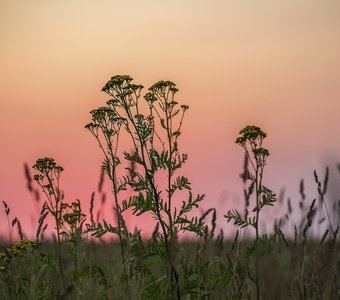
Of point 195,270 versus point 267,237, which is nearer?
point 195,270

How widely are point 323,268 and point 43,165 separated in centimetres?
354

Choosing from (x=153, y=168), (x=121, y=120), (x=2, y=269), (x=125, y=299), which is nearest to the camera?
(x=125, y=299)

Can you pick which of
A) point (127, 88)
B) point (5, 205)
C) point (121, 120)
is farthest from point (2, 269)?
point (127, 88)

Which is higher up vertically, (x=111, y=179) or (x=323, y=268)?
(x=111, y=179)

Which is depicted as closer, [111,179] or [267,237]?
[267,237]

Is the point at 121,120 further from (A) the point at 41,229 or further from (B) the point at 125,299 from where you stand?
(B) the point at 125,299

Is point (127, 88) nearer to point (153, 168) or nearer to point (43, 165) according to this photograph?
point (153, 168)

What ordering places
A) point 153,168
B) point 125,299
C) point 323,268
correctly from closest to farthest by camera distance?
point 125,299, point 323,268, point 153,168

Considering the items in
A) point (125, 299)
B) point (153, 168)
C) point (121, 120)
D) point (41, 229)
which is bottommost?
point (125, 299)

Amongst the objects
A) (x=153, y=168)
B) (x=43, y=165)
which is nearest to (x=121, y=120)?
(x=153, y=168)

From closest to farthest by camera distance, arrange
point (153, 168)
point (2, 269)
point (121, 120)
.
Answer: point (153, 168) → point (121, 120) → point (2, 269)

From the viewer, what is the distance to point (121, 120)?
5.41 metres

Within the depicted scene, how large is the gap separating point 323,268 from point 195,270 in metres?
1.30

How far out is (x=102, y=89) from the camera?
4977 mm
